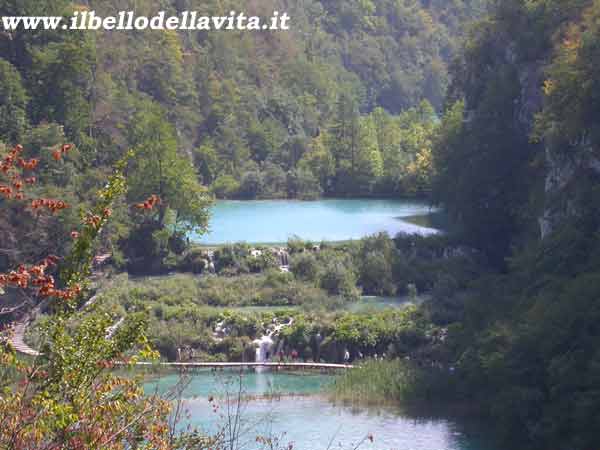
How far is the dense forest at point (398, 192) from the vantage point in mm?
25281

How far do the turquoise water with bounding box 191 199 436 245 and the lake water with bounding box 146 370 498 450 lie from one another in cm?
2087

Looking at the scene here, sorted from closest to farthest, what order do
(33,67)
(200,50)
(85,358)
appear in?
(85,358) → (33,67) → (200,50)

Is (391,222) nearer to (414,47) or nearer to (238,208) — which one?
(238,208)

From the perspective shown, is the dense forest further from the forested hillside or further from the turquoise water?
the turquoise water

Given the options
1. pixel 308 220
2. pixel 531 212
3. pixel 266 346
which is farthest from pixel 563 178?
pixel 308 220

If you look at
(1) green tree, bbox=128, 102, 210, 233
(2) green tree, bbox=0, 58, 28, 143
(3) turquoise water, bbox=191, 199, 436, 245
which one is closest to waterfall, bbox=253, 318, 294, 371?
(1) green tree, bbox=128, 102, 210, 233

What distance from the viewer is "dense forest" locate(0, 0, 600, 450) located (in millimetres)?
25281

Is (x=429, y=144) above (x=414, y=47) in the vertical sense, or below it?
below

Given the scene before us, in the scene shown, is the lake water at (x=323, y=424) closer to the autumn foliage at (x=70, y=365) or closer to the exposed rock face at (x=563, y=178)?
the exposed rock face at (x=563, y=178)

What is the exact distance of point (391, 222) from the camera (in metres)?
54.3

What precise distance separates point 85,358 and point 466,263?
3131cm

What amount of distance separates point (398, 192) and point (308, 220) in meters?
14.2

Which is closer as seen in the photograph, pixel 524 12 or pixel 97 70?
pixel 524 12

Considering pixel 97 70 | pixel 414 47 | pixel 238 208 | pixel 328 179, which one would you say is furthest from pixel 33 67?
pixel 414 47
